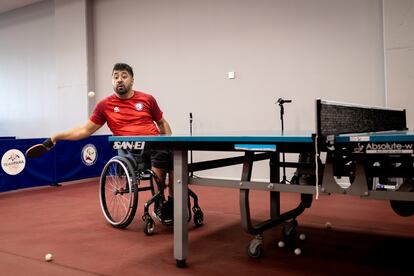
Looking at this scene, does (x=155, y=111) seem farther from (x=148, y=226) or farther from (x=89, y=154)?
(x=89, y=154)

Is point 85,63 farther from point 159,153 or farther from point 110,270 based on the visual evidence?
point 110,270

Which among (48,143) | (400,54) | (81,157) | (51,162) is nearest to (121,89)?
(48,143)

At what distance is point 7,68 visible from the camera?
348 inches

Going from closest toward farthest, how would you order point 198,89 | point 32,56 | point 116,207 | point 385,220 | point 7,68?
point 385,220, point 116,207, point 198,89, point 32,56, point 7,68

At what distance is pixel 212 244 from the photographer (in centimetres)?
244

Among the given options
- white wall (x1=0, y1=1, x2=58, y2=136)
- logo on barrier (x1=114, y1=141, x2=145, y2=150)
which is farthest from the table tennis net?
→ white wall (x1=0, y1=1, x2=58, y2=136)

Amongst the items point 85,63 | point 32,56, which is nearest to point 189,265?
point 85,63

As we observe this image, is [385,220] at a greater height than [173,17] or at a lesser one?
lesser

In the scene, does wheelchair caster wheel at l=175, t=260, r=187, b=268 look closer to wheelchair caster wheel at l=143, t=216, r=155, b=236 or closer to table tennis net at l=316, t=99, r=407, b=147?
wheelchair caster wheel at l=143, t=216, r=155, b=236

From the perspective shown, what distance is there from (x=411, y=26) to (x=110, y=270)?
13.3 ft

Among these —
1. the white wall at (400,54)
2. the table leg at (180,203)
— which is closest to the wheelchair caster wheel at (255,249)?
the table leg at (180,203)

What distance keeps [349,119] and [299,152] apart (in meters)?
0.44

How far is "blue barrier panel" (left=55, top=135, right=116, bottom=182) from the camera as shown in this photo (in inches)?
208

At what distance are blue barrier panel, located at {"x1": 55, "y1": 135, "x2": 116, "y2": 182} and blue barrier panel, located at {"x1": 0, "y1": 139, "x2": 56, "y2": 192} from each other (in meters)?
0.15
